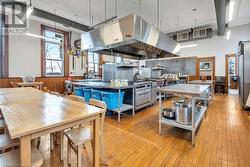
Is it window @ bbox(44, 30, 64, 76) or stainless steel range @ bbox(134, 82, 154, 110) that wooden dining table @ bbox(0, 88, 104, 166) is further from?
window @ bbox(44, 30, 64, 76)

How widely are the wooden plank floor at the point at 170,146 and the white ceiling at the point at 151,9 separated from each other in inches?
158

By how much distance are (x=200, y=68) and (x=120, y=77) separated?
6569mm

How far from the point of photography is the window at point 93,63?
8679 mm

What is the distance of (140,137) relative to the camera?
2600 millimetres

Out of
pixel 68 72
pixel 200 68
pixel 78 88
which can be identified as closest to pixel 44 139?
pixel 78 88

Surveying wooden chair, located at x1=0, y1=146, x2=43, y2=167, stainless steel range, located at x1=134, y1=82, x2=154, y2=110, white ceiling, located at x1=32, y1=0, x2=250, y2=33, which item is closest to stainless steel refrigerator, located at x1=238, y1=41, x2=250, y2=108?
white ceiling, located at x1=32, y1=0, x2=250, y2=33

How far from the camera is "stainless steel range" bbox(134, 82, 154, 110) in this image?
396 cm

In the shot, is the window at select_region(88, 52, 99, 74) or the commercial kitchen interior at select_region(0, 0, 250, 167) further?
the window at select_region(88, 52, 99, 74)

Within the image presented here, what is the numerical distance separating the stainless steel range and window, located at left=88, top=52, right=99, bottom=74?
5073 millimetres

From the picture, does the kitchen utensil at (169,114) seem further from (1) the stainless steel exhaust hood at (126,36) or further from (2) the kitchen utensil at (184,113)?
(1) the stainless steel exhaust hood at (126,36)

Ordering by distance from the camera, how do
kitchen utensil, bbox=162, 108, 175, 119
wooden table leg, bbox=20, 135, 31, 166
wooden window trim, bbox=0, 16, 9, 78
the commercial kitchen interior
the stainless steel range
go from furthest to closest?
wooden window trim, bbox=0, 16, 9, 78
the stainless steel range
kitchen utensil, bbox=162, 108, 175, 119
the commercial kitchen interior
wooden table leg, bbox=20, 135, 31, 166

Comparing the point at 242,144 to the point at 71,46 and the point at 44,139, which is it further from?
the point at 71,46

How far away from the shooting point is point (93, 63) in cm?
889

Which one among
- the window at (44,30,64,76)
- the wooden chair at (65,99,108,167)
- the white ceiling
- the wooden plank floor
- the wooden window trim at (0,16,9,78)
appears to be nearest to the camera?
the wooden chair at (65,99,108,167)
